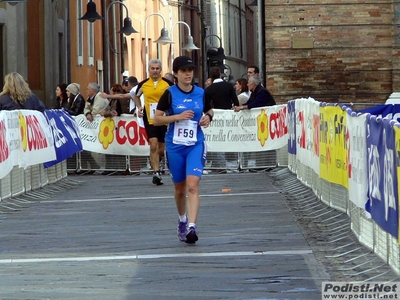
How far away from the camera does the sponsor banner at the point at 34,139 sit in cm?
1736

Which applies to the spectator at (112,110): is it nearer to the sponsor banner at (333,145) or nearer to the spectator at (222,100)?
the spectator at (222,100)

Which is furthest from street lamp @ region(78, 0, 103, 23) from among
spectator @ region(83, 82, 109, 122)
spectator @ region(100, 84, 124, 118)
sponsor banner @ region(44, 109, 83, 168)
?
sponsor banner @ region(44, 109, 83, 168)

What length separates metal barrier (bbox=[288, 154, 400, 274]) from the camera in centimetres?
971

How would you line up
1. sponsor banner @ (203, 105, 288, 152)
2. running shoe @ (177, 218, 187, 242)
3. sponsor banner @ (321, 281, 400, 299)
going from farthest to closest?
sponsor banner @ (203, 105, 288, 152), running shoe @ (177, 218, 187, 242), sponsor banner @ (321, 281, 400, 299)

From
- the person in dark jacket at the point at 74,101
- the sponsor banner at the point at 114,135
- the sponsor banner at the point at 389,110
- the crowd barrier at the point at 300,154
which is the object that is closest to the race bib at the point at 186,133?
the crowd barrier at the point at 300,154

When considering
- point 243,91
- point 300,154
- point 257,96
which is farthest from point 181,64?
point 243,91

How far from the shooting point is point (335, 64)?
91.5 feet

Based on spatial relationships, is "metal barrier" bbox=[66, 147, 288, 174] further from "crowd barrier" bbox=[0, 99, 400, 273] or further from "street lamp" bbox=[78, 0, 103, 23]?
"street lamp" bbox=[78, 0, 103, 23]

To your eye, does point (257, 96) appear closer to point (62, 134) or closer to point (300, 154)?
point (62, 134)

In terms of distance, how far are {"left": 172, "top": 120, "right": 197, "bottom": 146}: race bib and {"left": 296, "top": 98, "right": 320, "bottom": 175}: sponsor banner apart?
3496 mm

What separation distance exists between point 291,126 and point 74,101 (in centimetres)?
574

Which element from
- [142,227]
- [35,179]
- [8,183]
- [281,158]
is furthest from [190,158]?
[281,158]

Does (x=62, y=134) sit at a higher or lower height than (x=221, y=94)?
lower

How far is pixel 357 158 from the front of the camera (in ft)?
35.5
